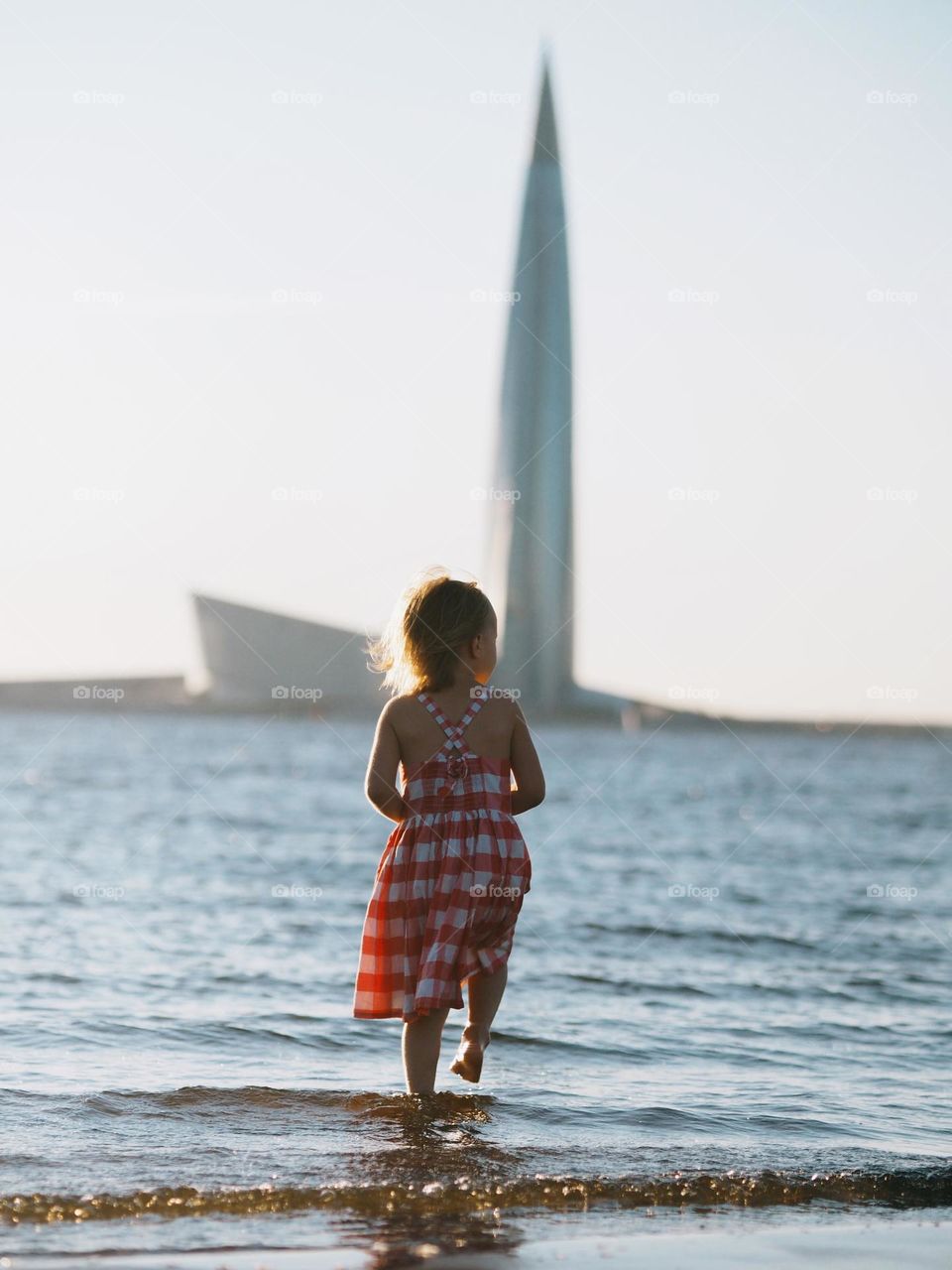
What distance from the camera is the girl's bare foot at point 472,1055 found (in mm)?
4117

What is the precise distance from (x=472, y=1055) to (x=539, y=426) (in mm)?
62780

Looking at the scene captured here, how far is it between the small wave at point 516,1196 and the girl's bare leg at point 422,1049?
0.67 metres

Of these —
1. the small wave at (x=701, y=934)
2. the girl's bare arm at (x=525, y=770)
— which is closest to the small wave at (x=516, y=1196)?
the girl's bare arm at (x=525, y=770)

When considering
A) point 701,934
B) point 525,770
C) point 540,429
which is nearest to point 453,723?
point 525,770

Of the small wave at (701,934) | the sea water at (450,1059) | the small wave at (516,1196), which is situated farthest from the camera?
the small wave at (701,934)

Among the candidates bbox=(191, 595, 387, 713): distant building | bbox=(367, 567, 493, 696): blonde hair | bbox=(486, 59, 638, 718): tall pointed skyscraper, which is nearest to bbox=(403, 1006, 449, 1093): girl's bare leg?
bbox=(367, 567, 493, 696): blonde hair

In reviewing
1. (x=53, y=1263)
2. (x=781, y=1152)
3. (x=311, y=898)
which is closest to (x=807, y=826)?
(x=311, y=898)

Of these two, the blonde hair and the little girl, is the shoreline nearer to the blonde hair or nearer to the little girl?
the little girl

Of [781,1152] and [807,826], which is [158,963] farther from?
[807,826]

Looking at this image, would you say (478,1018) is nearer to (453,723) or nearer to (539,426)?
(453,723)

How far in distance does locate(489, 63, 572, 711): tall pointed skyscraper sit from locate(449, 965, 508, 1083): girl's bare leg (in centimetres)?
5657

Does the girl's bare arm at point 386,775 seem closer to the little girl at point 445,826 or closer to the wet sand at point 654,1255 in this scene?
the little girl at point 445,826

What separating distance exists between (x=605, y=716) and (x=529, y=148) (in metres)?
26.8

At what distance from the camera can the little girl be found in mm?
4035
